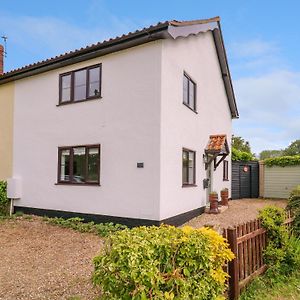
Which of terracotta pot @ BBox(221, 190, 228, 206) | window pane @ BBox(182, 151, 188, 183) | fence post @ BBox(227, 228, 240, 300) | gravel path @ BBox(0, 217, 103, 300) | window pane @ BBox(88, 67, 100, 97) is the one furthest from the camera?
terracotta pot @ BBox(221, 190, 228, 206)

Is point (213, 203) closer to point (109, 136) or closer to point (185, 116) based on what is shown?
point (185, 116)

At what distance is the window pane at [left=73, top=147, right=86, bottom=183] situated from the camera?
10680mm

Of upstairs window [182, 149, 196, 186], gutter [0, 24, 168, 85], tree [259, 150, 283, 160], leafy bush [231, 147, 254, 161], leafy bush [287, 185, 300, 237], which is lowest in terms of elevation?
leafy bush [287, 185, 300, 237]

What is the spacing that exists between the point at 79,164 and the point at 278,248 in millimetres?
7294

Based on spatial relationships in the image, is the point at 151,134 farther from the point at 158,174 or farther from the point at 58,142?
the point at 58,142

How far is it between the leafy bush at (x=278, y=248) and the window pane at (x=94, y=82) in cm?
715

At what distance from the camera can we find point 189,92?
1209 cm

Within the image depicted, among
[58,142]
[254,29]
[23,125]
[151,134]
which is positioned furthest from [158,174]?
[254,29]

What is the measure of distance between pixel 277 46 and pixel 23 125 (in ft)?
42.9

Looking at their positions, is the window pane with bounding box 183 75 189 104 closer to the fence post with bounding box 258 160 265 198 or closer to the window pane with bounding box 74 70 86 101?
the window pane with bounding box 74 70 86 101

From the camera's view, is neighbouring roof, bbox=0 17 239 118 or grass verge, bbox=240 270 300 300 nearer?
grass verge, bbox=240 270 300 300

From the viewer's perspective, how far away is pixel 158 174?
8.97 m

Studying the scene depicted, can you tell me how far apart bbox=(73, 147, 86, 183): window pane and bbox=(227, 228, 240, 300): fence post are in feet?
22.9

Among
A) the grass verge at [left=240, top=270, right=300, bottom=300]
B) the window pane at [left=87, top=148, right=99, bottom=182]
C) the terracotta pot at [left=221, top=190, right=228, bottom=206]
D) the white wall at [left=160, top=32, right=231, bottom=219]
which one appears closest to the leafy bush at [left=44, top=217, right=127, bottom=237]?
the window pane at [left=87, top=148, right=99, bottom=182]
